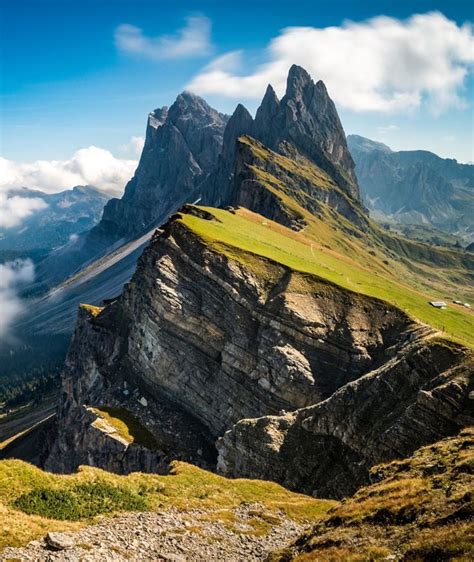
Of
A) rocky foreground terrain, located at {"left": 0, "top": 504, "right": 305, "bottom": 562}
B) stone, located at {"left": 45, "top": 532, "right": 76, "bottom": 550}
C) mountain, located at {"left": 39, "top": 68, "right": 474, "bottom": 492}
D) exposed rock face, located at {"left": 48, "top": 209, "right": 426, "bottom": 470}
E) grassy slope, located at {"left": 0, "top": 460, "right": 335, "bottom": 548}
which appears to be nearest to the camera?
stone, located at {"left": 45, "top": 532, "right": 76, "bottom": 550}

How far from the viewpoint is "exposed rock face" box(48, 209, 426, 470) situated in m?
70.1

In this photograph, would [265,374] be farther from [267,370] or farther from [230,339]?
[230,339]

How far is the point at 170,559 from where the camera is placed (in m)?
28.6

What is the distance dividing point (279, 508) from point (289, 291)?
39641mm

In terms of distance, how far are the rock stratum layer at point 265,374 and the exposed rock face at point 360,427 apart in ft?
0.44

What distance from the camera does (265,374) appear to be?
7162 cm

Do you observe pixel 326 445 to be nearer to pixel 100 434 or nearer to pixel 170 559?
pixel 170 559

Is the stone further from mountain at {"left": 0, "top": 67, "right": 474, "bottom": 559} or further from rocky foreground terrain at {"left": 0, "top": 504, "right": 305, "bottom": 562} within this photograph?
mountain at {"left": 0, "top": 67, "right": 474, "bottom": 559}

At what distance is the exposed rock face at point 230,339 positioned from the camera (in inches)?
2761

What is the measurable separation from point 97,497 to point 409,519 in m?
23.0

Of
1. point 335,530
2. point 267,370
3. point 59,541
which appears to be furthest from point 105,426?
point 335,530

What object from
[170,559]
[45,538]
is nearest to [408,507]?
[170,559]

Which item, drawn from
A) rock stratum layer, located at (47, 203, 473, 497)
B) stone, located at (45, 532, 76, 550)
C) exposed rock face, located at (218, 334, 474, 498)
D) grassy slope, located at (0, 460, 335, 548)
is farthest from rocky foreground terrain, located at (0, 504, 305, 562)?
rock stratum layer, located at (47, 203, 473, 497)

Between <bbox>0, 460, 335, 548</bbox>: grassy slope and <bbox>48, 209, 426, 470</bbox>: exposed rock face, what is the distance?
25289 millimetres
